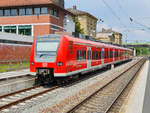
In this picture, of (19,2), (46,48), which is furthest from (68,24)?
(46,48)

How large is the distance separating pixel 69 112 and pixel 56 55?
504 centimetres

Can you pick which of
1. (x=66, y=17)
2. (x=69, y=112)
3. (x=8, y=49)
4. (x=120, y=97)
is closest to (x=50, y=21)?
(x=66, y=17)

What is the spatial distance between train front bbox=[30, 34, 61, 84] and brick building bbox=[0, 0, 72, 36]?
2569 cm

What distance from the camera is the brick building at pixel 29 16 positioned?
3844 cm

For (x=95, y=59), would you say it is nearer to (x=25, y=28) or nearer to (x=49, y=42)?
(x=49, y=42)

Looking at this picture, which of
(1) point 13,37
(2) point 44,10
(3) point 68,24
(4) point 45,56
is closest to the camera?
(4) point 45,56

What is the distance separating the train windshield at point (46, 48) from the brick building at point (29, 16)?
2572 cm

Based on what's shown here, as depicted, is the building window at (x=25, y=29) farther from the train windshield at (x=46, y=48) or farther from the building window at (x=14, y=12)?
the train windshield at (x=46, y=48)

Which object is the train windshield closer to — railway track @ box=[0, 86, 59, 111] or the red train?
the red train

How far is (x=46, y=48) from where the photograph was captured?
1241 centimetres

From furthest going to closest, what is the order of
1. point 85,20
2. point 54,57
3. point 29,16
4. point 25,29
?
1. point 85,20
2. point 25,29
3. point 29,16
4. point 54,57

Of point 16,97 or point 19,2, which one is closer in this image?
point 16,97

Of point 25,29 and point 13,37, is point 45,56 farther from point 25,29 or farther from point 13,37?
point 25,29

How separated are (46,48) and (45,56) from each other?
48 cm
